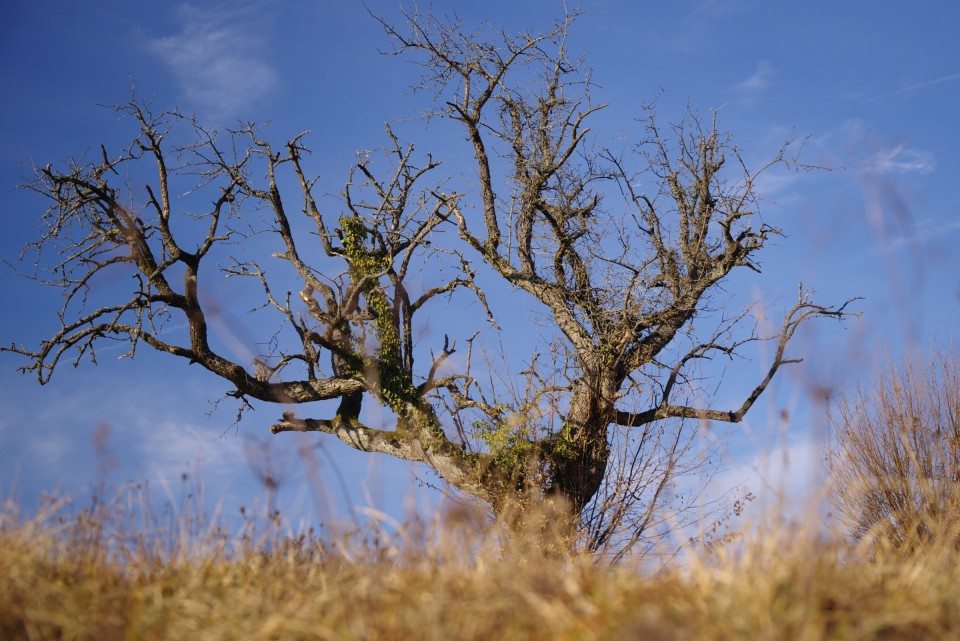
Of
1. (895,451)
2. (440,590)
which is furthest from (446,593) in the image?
(895,451)

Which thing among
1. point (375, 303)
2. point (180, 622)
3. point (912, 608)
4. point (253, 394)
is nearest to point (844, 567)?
point (912, 608)

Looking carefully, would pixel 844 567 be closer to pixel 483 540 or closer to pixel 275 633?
pixel 483 540

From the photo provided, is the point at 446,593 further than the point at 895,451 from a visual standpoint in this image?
No

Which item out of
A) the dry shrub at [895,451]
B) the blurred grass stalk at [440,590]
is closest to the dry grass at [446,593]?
the blurred grass stalk at [440,590]

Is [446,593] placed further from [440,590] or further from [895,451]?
[895,451]

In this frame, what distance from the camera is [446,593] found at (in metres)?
3.45

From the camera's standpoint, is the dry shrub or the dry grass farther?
the dry shrub

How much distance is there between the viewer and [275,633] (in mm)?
3096

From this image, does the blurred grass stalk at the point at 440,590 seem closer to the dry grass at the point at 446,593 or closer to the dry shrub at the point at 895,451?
the dry grass at the point at 446,593

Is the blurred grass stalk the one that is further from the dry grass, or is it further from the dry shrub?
the dry shrub

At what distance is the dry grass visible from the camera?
9.57 feet

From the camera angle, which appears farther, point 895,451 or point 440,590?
point 895,451

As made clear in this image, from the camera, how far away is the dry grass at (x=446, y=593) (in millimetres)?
2916

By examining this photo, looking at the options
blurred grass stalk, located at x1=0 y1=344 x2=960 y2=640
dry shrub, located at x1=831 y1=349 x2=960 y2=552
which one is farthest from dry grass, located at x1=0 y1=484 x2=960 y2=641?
dry shrub, located at x1=831 y1=349 x2=960 y2=552
